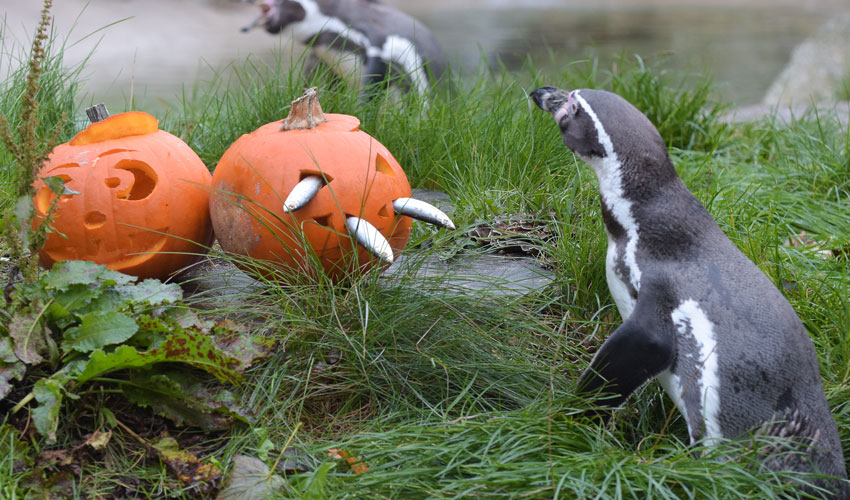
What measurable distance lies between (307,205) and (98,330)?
27.2 inches

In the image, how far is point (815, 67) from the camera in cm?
1034

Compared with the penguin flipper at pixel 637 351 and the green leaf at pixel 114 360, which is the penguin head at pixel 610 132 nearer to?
the penguin flipper at pixel 637 351

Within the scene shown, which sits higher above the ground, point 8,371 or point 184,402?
point 8,371

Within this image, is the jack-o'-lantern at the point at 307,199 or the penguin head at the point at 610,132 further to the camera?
the jack-o'-lantern at the point at 307,199

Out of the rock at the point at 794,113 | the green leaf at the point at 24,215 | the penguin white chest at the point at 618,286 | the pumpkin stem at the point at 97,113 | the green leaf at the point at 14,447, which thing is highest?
the pumpkin stem at the point at 97,113

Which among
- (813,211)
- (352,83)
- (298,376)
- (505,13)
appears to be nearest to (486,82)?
(352,83)

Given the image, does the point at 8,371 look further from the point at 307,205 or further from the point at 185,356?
the point at 307,205

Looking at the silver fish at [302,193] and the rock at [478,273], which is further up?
the silver fish at [302,193]

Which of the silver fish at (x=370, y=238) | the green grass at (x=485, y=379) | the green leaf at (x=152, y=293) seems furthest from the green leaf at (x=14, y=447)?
the silver fish at (x=370, y=238)

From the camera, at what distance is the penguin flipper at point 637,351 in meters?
1.82

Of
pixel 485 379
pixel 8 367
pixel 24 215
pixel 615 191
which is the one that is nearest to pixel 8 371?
pixel 8 367

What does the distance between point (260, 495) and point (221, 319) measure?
2.12ft

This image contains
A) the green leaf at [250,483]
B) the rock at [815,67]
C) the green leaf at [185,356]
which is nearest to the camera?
the green leaf at [250,483]

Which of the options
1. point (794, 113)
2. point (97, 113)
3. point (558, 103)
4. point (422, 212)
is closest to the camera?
point (558, 103)
